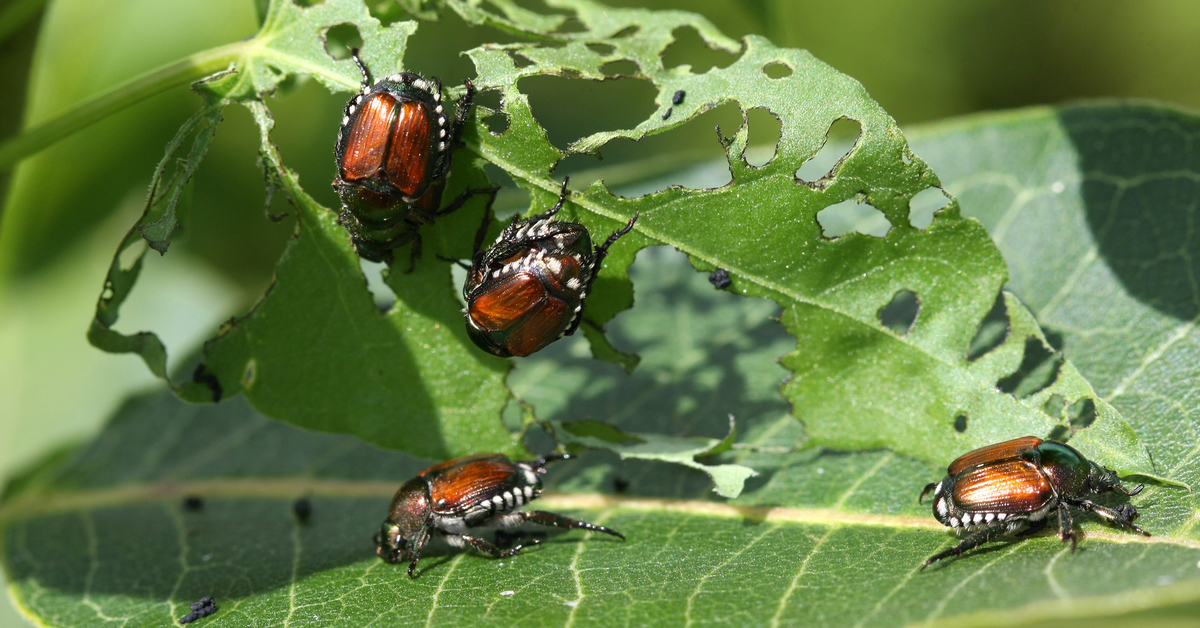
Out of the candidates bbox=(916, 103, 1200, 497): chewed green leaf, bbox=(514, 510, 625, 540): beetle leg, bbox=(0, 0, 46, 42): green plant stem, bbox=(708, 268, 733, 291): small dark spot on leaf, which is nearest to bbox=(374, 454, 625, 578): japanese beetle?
bbox=(514, 510, 625, 540): beetle leg

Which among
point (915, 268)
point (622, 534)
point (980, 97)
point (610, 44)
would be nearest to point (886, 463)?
point (915, 268)

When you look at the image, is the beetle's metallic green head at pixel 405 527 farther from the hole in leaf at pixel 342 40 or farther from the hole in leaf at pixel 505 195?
the hole in leaf at pixel 342 40

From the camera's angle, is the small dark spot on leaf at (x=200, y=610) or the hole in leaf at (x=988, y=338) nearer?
the small dark spot on leaf at (x=200, y=610)

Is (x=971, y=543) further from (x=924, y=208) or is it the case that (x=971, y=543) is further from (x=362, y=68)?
(x=362, y=68)

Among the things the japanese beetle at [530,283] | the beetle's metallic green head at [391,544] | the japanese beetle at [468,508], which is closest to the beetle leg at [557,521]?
the japanese beetle at [468,508]

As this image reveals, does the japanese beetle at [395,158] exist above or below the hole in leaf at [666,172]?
above

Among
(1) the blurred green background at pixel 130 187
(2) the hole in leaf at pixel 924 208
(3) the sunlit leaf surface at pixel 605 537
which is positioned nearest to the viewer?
(3) the sunlit leaf surface at pixel 605 537

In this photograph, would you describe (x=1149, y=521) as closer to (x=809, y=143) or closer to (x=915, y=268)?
(x=915, y=268)
